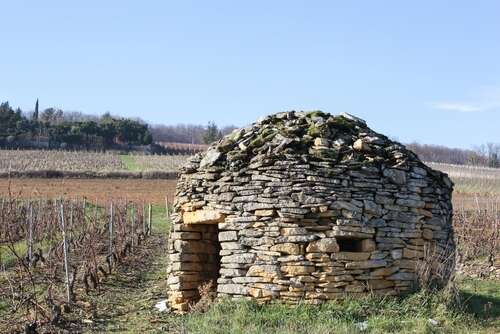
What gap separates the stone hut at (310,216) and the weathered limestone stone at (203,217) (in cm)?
1

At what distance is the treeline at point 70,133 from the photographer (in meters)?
57.2

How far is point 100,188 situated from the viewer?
32.8 meters

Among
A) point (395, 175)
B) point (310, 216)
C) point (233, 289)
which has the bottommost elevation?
point (233, 289)

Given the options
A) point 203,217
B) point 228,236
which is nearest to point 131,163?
point 203,217

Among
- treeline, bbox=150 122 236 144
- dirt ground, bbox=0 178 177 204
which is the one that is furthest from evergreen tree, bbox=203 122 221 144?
dirt ground, bbox=0 178 177 204

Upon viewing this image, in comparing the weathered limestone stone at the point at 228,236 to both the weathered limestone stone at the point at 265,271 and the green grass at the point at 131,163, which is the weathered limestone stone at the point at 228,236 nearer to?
the weathered limestone stone at the point at 265,271

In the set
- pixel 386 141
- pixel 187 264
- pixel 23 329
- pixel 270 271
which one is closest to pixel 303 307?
pixel 270 271

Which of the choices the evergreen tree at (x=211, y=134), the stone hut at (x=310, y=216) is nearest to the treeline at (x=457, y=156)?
the evergreen tree at (x=211, y=134)

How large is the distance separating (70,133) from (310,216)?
54.9 meters

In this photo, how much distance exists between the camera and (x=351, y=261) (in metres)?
7.84

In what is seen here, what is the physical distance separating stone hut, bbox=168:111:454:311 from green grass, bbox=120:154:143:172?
110ft

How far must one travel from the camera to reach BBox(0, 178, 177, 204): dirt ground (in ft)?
95.2

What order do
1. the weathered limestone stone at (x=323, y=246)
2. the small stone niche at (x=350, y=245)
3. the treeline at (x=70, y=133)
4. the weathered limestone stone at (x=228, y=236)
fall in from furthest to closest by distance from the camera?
1. the treeline at (x=70, y=133)
2. the weathered limestone stone at (x=228, y=236)
3. the small stone niche at (x=350, y=245)
4. the weathered limestone stone at (x=323, y=246)

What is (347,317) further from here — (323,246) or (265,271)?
(265,271)
